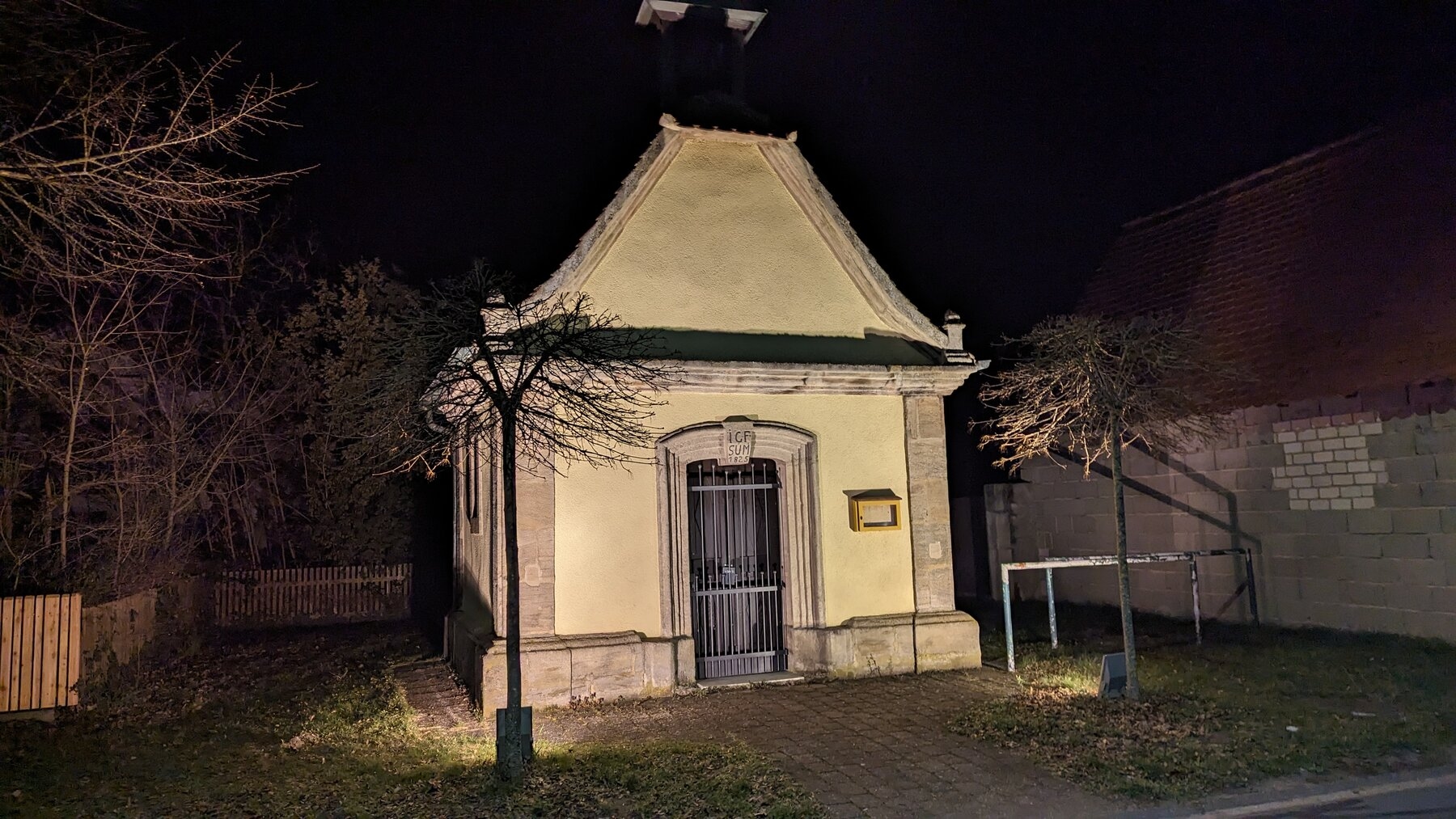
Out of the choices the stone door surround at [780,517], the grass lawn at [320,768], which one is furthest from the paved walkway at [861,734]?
the stone door surround at [780,517]

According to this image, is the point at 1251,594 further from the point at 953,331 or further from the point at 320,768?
the point at 320,768

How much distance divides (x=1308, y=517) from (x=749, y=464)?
7842mm

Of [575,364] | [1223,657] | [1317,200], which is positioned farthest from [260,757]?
[1317,200]

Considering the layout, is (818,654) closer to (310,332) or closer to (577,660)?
(577,660)

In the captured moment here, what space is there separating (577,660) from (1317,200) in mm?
13425

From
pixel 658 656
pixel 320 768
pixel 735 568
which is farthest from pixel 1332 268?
pixel 320 768

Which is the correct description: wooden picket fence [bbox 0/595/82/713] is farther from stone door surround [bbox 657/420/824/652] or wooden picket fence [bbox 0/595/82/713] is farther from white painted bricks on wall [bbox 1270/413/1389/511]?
white painted bricks on wall [bbox 1270/413/1389/511]

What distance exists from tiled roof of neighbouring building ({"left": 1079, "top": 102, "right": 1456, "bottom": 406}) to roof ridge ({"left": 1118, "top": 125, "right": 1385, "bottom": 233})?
0.08 ft

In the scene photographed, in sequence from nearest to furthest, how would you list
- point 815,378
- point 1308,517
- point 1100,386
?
point 1100,386, point 815,378, point 1308,517

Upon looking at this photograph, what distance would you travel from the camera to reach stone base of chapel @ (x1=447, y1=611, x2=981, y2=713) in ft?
28.2

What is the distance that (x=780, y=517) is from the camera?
1012cm

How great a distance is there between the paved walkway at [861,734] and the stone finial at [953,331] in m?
3.86

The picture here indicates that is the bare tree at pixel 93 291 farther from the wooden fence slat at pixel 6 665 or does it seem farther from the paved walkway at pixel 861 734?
the paved walkway at pixel 861 734

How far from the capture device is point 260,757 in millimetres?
7469
